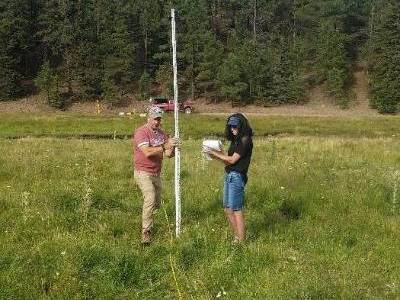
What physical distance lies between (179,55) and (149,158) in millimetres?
54813

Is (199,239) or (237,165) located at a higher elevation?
(237,165)

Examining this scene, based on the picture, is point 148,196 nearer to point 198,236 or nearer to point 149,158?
point 149,158

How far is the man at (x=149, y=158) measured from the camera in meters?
8.71

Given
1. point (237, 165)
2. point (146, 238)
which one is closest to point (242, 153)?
point (237, 165)

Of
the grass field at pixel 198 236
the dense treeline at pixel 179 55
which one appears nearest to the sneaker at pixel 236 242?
the grass field at pixel 198 236

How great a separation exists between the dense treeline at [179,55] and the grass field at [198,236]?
50242 millimetres

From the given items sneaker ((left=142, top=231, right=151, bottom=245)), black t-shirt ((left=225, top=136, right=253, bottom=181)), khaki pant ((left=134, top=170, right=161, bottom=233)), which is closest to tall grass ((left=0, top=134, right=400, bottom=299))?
sneaker ((left=142, top=231, right=151, bottom=245))

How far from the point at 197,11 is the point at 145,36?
752 cm

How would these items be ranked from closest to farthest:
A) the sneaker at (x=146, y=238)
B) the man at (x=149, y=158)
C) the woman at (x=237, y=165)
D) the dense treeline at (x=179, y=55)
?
1. the woman at (x=237, y=165)
2. the sneaker at (x=146, y=238)
3. the man at (x=149, y=158)
4. the dense treeline at (x=179, y=55)

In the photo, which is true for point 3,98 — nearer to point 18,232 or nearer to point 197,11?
point 197,11

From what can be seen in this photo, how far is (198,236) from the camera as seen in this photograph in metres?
8.52

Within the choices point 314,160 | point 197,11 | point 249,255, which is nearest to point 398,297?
point 249,255

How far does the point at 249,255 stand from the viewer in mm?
7820

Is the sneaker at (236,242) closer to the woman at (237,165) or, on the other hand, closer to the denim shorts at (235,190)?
the woman at (237,165)
